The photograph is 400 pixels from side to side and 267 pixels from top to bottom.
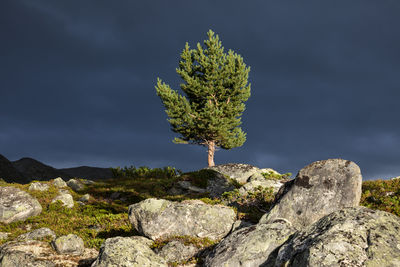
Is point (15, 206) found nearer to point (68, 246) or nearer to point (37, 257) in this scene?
point (68, 246)

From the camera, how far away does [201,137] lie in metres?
42.8

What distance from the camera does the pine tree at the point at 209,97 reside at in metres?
41.0

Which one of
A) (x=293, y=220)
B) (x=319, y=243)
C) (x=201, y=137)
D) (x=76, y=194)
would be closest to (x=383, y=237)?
(x=319, y=243)

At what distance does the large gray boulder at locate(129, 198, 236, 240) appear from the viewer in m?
12.7

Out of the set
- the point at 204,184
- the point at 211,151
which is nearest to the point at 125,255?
the point at 204,184

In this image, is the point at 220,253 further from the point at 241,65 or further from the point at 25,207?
the point at 241,65

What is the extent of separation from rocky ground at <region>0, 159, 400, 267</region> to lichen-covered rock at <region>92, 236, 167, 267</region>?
0.03 metres

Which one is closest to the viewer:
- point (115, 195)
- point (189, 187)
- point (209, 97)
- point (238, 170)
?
point (115, 195)

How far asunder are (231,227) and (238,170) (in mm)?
21695

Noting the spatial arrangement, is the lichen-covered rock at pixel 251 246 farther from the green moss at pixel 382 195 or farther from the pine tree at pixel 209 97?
the pine tree at pixel 209 97

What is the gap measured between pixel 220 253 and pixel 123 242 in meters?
2.76

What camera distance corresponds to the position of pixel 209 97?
140 feet

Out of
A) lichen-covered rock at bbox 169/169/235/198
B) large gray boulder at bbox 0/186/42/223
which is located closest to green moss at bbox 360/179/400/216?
lichen-covered rock at bbox 169/169/235/198

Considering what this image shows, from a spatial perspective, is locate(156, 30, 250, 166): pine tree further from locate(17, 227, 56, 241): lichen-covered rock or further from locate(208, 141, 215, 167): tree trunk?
locate(17, 227, 56, 241): lichen-covered rock
